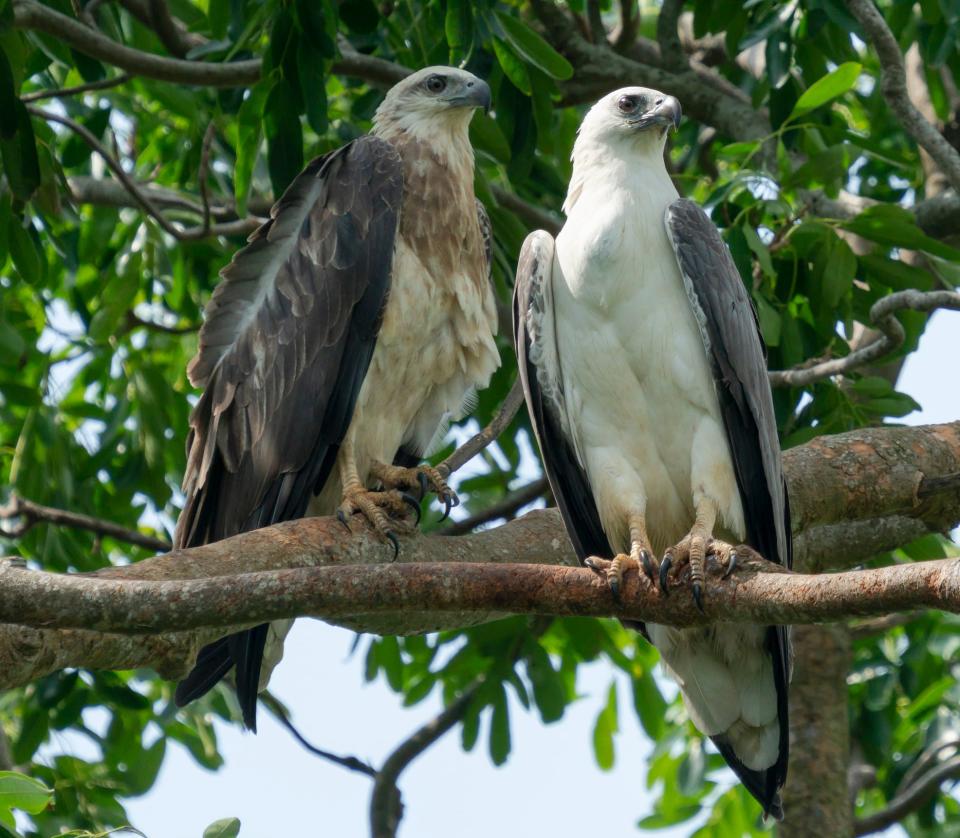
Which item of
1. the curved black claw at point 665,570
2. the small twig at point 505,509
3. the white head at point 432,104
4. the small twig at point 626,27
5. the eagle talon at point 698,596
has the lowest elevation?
the eagle talon at point 698,596

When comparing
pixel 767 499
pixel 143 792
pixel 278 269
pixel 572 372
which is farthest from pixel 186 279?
pixel 767 499

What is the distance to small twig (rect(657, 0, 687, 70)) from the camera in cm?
631

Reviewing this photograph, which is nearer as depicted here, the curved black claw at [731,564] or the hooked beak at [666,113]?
the curved black claw at [731,564]

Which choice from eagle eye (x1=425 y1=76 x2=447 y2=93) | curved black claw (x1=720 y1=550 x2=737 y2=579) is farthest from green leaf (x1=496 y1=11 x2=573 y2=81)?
curved black claw (x1=720 y1=550 x2=737 y2=579)

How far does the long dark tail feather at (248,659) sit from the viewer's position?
4500 mm

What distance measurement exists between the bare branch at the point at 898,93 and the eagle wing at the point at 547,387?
1273mm

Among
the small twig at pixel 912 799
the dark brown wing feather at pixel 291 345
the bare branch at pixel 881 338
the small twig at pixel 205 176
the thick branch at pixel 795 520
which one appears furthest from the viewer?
the small twig at pixel 912 799

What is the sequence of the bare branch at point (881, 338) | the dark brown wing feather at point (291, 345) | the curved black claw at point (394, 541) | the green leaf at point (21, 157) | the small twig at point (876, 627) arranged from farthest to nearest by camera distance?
the small twig at point (876, 627) < the dark brown wing feather at point (291, 345) < the curved black claw at point (394, 541) < the green leaf at point (21, 157) < the bare branch at point (881, 338)

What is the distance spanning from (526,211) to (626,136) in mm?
1473

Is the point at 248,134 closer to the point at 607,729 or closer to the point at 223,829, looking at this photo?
the point at 223,829

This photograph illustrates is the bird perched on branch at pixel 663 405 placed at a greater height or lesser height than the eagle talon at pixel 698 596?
greater

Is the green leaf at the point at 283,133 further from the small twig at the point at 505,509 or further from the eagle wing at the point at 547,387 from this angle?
the small twig at the point at 505,509

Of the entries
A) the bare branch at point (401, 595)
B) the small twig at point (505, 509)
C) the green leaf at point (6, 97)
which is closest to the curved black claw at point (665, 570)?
the bare branch at point (401, 595)

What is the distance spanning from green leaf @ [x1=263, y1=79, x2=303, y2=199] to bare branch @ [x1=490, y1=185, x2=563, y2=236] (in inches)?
47.3
